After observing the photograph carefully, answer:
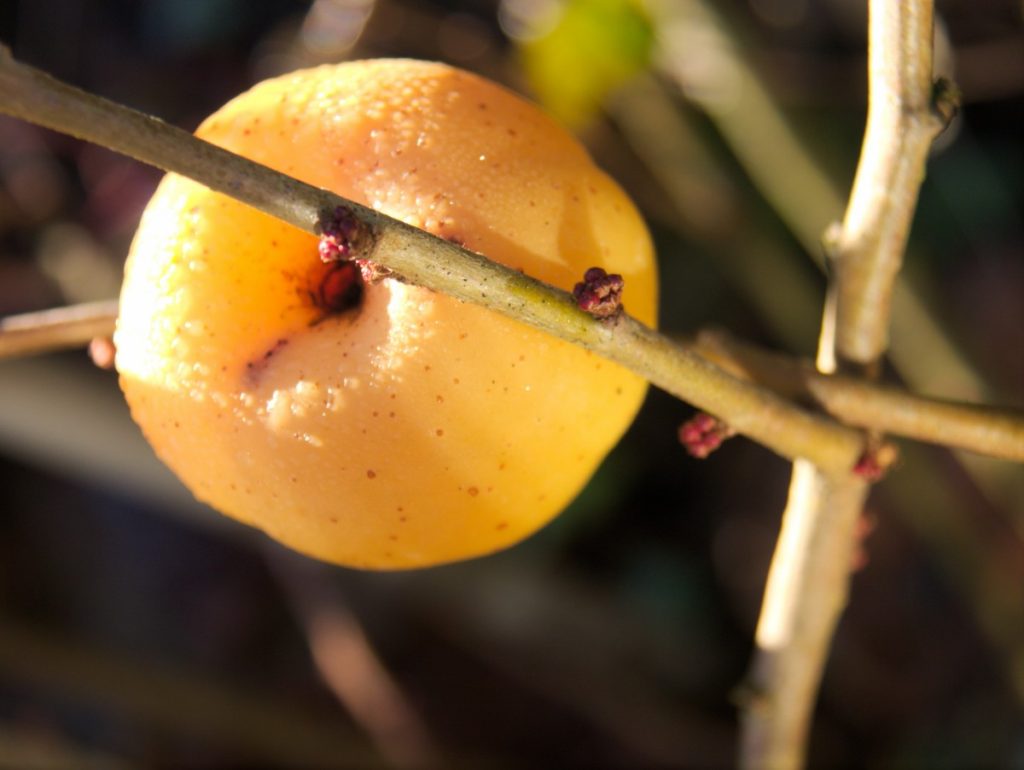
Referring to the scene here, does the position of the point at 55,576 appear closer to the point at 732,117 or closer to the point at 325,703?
the point at 325,703

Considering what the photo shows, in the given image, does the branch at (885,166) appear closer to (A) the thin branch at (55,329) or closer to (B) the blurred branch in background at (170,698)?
(A) the thin branch at (55,329)

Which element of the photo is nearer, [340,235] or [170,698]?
[340,235]

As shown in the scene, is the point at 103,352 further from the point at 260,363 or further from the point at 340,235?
the point at 340,235

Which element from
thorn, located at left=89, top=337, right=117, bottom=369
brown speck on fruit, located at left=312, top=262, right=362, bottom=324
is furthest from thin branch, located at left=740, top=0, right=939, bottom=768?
thorn, located at left=89, top=337, right=117, bottom=369

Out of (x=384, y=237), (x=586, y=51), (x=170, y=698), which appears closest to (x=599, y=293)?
(x=384, y=237)

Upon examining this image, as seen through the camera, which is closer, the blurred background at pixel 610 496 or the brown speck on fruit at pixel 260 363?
the brown speck on fruit at pixel 260 363

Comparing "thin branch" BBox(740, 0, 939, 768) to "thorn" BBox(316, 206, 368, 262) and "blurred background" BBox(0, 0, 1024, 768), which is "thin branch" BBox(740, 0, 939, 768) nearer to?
"thorn" BBox(316, 206, 368, 262)

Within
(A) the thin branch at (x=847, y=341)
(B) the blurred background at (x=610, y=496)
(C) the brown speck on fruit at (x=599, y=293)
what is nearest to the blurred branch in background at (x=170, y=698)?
(B) the blurred background at (x=610, y=496)
